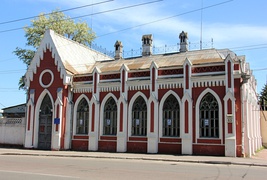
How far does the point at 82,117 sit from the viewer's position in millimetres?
24719

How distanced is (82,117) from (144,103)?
17.6 feet

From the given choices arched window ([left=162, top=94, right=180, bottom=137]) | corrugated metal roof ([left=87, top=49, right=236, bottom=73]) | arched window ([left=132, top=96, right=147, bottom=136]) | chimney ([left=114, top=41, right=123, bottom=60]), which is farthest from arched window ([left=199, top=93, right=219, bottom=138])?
chimney ([left=114, top=41, right=123, bottom=60])

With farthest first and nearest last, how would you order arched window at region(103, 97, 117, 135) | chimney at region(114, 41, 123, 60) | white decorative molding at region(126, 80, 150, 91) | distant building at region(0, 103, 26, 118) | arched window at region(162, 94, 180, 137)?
1. distant building at region(0, 103, 26, 118)
2. chimney at region(114, 41, 123, 60)
3. arched window at region(103, 97, 117, 135)
4. white decorative molding at region(126, 80, 150, 91)
5. arched window at region(162, 94, 180, 137)

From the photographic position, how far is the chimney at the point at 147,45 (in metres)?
28.4

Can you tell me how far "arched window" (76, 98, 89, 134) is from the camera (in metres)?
24.5

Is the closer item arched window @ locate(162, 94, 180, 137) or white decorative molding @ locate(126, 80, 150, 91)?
arched window @ locate(162, 94, 180, 137)

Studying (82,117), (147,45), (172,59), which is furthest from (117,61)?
(82,117)

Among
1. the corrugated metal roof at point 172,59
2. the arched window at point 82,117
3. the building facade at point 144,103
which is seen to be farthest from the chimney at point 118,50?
the arched window at point 82,117

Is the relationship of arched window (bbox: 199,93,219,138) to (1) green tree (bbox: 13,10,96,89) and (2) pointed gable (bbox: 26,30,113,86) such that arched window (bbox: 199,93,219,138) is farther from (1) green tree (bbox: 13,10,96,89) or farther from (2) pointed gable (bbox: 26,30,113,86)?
(1) green tree (bbox: 13,10,96,89)

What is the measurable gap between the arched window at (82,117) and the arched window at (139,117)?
404 cm

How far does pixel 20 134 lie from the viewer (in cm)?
2634

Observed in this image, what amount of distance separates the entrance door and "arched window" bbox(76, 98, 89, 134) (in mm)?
2237

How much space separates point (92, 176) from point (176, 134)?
1124 cm

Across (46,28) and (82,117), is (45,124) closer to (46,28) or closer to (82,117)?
(82,117)
